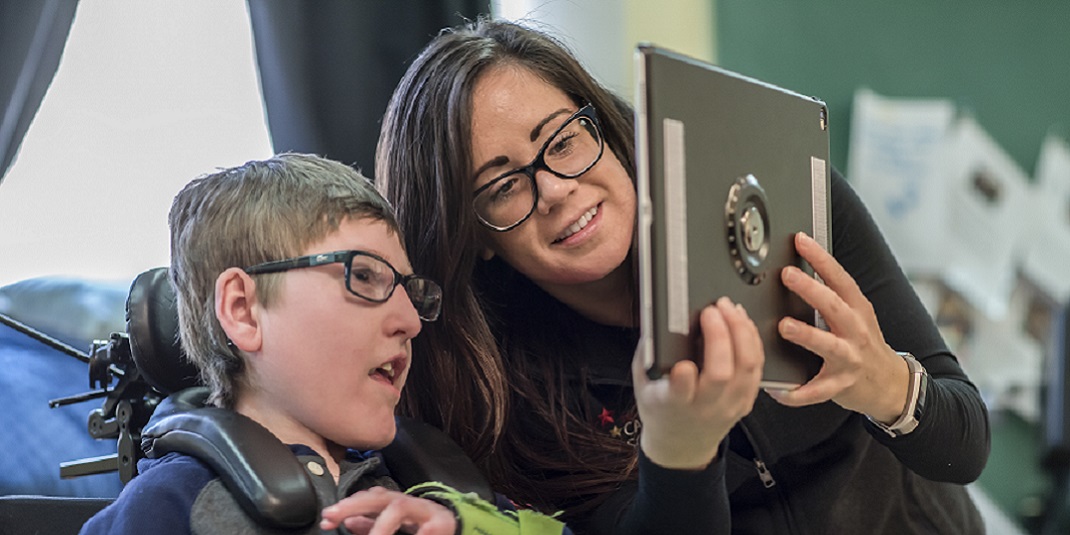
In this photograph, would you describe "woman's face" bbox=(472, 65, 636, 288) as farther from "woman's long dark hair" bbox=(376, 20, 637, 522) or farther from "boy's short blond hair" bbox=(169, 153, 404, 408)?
"boy's short blond hair" bbox=(169, 153, 404, 408)

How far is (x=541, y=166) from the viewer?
129cm

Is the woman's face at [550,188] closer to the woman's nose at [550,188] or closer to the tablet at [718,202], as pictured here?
the woman's nose at [550,188]

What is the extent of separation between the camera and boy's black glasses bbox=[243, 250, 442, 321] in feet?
3.73

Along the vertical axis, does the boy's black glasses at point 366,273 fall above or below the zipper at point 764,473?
above

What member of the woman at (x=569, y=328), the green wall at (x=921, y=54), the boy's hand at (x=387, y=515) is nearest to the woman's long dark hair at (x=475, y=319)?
the woman at (x=569, y=328)

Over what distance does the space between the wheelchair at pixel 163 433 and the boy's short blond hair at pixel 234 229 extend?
5cm

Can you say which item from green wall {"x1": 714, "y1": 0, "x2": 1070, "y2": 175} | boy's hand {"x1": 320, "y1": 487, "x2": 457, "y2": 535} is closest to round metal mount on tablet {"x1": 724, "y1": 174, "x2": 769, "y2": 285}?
boy's hand {"x1": 320, "y1": 487, "x2": 457, "y2": 535}

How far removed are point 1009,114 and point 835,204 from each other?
2.21 metres

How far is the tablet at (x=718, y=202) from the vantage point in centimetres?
84

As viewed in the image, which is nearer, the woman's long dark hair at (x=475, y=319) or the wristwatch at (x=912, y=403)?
the wristwatch at (x=912, y=403)

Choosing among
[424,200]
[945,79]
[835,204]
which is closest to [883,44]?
[945,79]

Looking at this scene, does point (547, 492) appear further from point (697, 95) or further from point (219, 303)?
point (697, 95)

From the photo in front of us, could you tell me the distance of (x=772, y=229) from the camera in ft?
3.25

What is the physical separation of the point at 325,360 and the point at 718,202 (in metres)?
0.46
